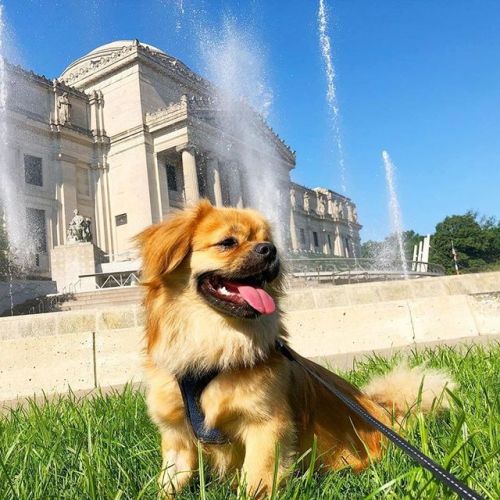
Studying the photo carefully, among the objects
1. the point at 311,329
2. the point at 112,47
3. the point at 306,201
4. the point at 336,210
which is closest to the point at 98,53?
the point at 112,47

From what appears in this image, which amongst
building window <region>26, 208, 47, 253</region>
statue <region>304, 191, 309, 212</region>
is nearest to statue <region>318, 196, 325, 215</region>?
statue <region>304, 191, 309, 212</region>

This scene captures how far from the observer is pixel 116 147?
46.7 m

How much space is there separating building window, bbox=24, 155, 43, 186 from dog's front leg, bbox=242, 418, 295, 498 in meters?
43.2

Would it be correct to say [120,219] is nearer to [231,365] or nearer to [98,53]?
[98,53]

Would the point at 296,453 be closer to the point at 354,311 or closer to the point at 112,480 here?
the point at 112,480

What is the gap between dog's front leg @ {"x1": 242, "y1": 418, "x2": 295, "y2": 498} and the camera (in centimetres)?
185

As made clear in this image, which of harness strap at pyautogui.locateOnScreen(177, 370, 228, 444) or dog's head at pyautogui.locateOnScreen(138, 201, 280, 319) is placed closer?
harness strap at pyautogui.locateOnScreen(177, 370, 228, 444)

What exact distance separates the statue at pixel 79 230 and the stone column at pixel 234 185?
24.2m

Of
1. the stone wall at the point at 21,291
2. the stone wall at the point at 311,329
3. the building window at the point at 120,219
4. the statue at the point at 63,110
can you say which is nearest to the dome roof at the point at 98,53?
the statue at the point at 63,110

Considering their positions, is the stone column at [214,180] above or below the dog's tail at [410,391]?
above

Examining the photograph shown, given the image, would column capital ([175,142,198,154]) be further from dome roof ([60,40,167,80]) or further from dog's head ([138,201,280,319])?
dog's head ([138,201,280,319])

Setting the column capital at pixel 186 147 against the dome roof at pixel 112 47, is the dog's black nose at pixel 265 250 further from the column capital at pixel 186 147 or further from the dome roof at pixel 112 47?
the dome roof at pixel 112 47

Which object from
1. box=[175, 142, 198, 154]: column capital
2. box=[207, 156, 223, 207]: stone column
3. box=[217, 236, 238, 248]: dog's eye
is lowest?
box=[217, 236, 238, 248]: dog's eye

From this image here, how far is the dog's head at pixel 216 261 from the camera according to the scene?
7.03 feet
